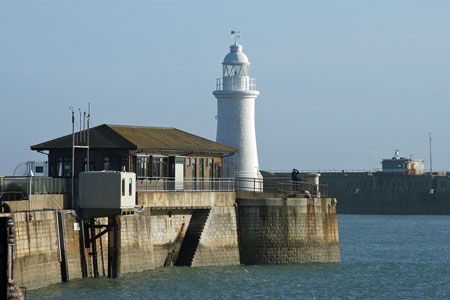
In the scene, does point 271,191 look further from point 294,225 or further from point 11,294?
Answer: point 11,294

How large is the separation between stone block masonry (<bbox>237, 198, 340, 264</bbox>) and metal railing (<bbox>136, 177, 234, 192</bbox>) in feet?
6.20

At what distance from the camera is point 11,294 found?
2994 cm

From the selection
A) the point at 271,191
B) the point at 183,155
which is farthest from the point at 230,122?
the point at 183,155

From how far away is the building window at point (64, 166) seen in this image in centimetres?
4918

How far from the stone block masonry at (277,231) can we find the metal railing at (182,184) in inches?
74.4

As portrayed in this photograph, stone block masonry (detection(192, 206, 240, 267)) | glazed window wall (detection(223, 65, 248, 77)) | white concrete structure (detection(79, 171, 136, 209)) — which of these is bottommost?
stone block masonry (detection(192, 206, 240, 267))

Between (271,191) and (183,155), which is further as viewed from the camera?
(271,191)

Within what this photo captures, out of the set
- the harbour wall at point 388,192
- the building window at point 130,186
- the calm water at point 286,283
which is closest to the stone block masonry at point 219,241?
the calm water at point 286,283

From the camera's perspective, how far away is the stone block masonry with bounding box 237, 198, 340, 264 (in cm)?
5175

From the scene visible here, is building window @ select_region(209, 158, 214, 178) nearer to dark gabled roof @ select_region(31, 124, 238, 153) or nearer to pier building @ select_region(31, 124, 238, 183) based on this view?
pier building @ select_region(31, 124, 238, 183)

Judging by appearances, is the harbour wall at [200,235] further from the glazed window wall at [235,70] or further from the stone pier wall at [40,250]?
the glazed window wall at [235,70]

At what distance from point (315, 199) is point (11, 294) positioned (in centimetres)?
2618

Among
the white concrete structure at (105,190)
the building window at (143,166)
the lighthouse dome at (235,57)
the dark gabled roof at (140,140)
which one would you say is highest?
the lighthouse dome at (235,57)

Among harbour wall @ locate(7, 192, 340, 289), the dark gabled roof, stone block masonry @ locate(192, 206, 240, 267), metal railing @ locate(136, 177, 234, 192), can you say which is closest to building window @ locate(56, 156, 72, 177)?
the dark gabled roof
